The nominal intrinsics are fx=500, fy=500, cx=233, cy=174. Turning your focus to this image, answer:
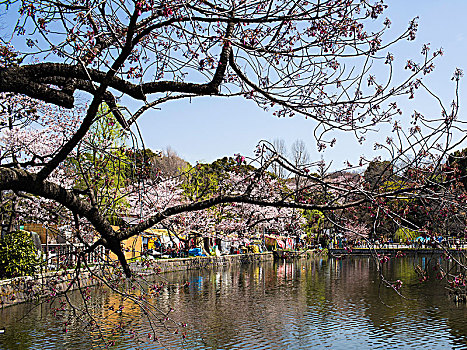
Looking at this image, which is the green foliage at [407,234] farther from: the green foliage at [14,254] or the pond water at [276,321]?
the green foliage at [14,254]

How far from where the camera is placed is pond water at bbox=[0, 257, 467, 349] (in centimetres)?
1006

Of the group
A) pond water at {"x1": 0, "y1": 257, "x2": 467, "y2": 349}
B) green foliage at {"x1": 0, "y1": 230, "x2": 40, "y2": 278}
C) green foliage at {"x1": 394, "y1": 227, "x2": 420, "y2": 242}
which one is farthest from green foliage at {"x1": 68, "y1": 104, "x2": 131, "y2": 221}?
green foliage at {"x1": 0, "y1": 230, "x2": 40, "y2": 278}

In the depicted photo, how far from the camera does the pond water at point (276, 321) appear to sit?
396 inches

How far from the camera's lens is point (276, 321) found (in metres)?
12.4

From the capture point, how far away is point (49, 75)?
13.0 ft

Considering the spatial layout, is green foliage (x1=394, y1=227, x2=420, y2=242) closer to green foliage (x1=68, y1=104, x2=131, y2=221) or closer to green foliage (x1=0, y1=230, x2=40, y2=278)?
green foliage (x1=68, y1=104, x2=131, y2=221)

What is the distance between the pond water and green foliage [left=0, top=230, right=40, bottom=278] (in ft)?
3.45

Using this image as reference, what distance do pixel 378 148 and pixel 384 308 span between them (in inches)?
420

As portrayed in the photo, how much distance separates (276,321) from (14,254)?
744 centimetres

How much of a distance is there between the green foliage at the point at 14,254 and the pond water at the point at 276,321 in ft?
3.45

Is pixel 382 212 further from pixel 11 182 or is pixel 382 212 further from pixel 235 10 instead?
pixel 11 182

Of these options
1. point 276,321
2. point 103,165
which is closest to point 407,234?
point 103,165

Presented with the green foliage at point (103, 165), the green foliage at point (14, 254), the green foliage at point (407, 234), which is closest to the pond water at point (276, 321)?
the green foliage at point (14, 254)

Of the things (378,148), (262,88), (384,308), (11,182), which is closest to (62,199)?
(11,182)
